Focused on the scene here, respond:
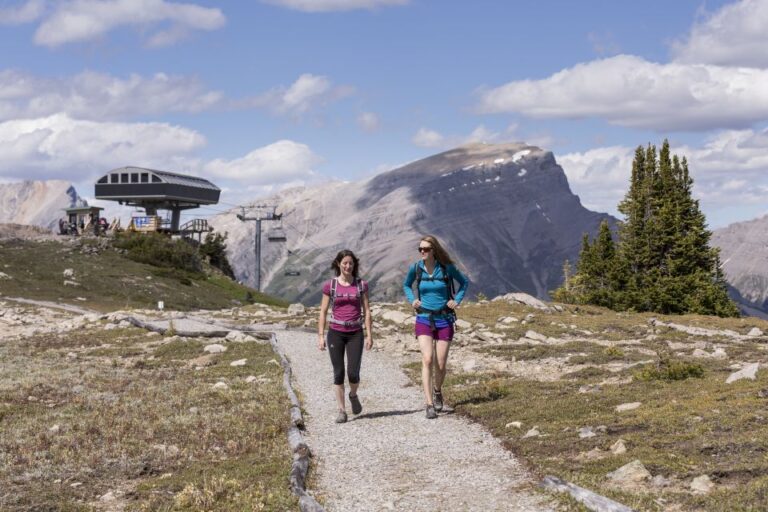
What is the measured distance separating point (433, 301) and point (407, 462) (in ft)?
12.9

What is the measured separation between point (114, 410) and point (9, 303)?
41.0 meters

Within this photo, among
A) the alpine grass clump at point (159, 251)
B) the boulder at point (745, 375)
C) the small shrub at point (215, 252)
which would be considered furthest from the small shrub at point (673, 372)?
the small shrub at point (215, 252)

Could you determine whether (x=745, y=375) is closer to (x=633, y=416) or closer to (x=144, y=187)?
(x=633, y=416)

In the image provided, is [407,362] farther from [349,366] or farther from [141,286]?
[141,286]

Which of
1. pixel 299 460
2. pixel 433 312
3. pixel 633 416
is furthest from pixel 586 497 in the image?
pixel 433 312

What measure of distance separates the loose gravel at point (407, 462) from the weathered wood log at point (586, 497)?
24cm

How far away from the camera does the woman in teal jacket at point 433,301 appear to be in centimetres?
1482

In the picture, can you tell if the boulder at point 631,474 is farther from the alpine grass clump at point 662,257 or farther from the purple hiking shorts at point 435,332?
the alpine grass clump at point 662,257

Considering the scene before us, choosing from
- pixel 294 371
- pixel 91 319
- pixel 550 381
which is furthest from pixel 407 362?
pixel 91 319

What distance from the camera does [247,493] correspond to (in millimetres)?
9922

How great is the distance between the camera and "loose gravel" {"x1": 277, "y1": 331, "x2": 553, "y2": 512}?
960 centimetres

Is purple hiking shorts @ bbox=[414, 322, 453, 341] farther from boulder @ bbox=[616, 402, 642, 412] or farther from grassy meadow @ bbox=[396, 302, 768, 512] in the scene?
boulder @ bbox=[616, 402, 642, 412]

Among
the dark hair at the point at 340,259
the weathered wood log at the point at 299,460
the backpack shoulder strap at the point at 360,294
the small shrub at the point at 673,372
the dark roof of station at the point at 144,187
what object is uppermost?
the dark roof of station at the point at 144,187

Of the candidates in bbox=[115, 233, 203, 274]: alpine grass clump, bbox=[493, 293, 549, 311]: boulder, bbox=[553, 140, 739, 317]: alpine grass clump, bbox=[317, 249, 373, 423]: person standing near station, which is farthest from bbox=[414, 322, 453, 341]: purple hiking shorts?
bbox=[115, 233, 203, 274]: alpine grass clump
